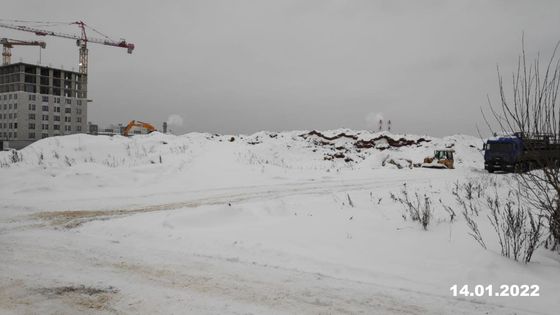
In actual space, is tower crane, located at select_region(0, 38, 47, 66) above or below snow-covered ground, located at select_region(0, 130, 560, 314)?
above

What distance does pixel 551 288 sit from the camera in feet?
14.9

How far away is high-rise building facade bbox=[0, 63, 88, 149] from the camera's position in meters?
79.6

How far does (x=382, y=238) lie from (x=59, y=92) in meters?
101

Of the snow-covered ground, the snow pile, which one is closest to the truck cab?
the snow pile

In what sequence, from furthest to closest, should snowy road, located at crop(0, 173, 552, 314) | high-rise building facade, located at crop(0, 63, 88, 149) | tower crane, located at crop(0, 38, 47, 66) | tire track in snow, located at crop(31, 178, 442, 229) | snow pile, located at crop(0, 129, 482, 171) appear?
1. tower crane, located at crop(0, 38, 47, 66)
2. high-rise building facade, located at crop(0, 63, 88, 149)
3. snow pile, located at crop(0, 129, 482, 171)
4. tire track in snow, located at crop(31, 178, 442, 229)
5. snowy road, located at crop(0, 173, 552, 314)

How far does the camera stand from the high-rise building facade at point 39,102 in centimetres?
7962

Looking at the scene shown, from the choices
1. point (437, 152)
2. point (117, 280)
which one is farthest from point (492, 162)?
point (117, 280)

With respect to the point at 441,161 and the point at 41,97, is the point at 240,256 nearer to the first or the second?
the point at 441,161

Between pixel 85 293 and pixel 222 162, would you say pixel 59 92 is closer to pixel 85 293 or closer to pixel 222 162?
pixel 222 162
